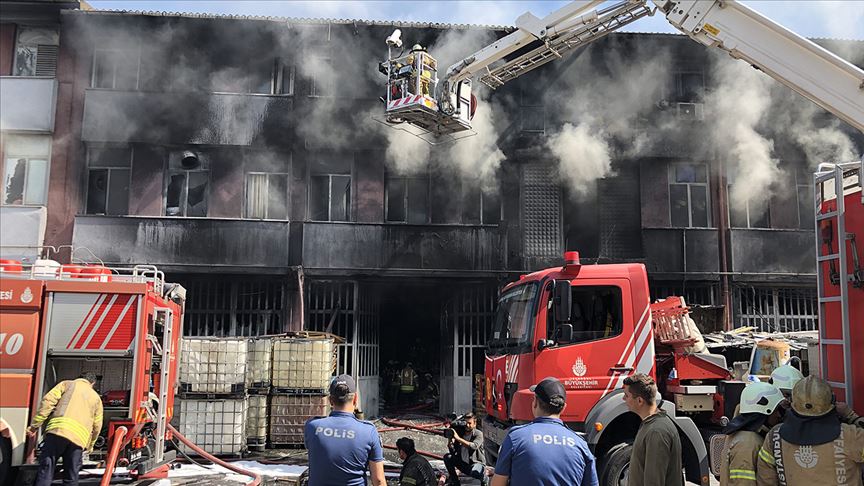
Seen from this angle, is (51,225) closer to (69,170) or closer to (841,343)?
(69,170)

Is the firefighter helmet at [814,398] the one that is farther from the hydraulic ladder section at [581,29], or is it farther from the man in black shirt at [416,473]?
the hydraulic ladder section at [581,29]

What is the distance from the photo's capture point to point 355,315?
51.4 feet

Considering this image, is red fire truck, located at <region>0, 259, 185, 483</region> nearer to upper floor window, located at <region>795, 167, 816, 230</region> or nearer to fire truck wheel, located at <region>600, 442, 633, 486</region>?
fire truck wheel, located at <region>600, 442, 633, 486</region>

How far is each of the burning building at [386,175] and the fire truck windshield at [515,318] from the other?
7.47 metres

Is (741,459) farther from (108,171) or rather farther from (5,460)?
(108,171)

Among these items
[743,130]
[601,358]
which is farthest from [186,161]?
[743,130]

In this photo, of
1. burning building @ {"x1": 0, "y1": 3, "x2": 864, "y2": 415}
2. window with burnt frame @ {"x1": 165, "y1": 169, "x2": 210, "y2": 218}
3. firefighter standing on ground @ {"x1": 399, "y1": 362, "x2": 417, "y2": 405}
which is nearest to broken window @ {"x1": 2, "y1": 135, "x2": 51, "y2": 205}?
burning building @ {"x1": 0, "y1": 3, "x2": 864, "y2": 415}

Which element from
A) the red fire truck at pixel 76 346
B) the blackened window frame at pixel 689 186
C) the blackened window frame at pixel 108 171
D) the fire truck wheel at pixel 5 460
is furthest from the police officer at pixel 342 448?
the blackened window frame at pixel 689 186

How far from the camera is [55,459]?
21.2ft

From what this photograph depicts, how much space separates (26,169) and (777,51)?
16.1 metres

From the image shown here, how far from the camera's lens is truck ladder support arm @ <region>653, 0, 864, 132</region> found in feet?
19.9

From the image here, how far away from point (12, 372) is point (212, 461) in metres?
3.87

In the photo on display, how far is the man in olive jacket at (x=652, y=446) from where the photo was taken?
4.01m

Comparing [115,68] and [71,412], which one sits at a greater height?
[115,68]
